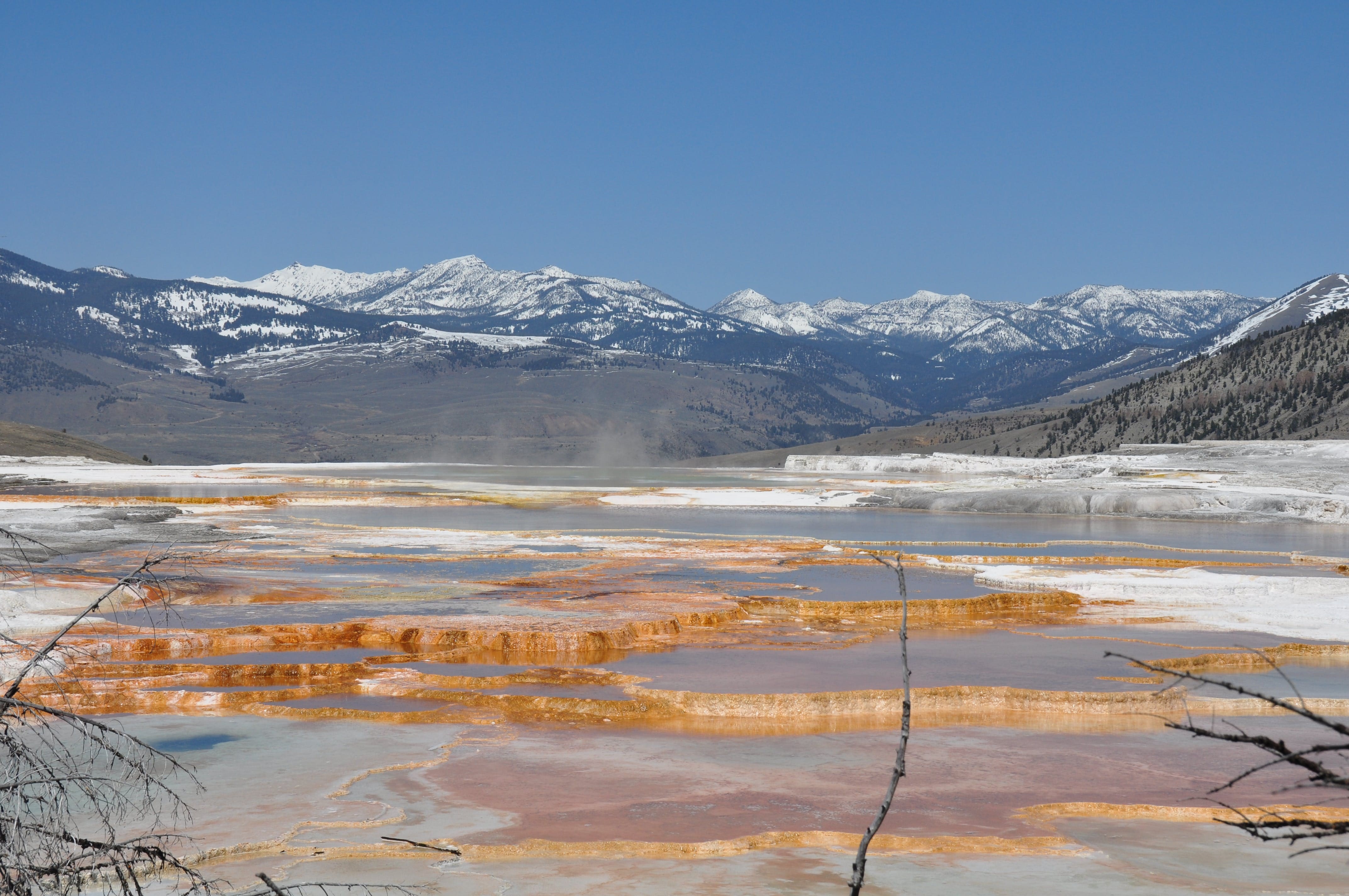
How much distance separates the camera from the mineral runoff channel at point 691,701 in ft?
34.5

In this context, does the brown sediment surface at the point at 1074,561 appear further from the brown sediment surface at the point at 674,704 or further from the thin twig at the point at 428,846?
the thin twig at the point at 428,846

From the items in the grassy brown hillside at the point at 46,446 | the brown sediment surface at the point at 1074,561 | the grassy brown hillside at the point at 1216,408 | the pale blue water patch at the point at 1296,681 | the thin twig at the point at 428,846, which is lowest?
the pale blue water patch at the point at 1296,681

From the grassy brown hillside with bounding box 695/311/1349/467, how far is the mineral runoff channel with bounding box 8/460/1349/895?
7798 centimetres

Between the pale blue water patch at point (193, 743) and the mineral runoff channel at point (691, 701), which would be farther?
the pale blue water patch at point (193, 743)

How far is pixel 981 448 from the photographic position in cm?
13612

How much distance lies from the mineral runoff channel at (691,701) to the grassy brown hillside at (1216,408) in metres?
78.0

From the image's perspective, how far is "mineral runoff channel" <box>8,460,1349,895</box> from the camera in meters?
10.5

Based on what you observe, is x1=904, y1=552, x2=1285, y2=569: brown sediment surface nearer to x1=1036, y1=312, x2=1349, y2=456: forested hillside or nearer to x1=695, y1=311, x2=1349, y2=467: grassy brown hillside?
x1=695, y1=311, x2=1349, y2=467: grassy brown hillside

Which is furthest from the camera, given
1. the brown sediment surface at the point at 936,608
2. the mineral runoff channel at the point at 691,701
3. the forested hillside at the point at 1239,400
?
the forested hillside at the point at 1239,400

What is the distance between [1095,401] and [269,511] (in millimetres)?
115817

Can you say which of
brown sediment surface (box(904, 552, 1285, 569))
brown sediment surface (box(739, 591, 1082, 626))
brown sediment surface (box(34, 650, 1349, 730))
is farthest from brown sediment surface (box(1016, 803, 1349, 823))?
brown sediment surface (box(904, 552, 1285, 569))

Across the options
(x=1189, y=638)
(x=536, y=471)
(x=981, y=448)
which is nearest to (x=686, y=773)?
(x=1189, y=638)

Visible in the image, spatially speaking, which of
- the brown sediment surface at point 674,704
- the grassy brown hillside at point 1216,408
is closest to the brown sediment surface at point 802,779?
the brown sediment surface at point 674,704

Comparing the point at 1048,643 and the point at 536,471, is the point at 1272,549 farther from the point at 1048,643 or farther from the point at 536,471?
the point at 536,471
